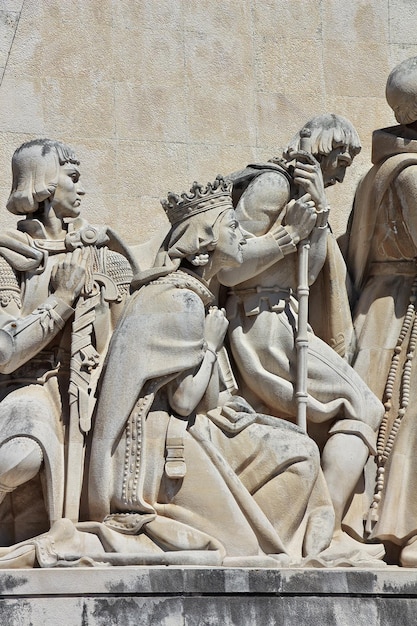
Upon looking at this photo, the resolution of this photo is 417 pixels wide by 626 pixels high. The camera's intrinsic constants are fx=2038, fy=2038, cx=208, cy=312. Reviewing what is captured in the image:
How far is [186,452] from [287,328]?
2.99ft

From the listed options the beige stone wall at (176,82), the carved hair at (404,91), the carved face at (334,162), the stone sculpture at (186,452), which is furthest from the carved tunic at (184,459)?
the carved hair at (404,91)

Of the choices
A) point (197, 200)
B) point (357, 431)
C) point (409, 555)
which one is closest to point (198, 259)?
point (197, 200)

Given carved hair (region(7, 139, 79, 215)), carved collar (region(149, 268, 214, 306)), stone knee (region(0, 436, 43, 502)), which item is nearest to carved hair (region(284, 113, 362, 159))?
carved collar (region(149, 268, 214, 306))

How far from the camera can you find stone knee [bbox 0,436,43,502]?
8.66 meters

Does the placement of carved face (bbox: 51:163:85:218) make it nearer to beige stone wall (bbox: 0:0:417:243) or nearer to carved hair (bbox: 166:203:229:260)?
carved hair (bbox: 166:203:229:260)

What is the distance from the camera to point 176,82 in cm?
1030

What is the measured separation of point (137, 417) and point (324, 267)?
1436 millimetres

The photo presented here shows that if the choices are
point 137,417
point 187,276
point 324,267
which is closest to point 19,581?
point 137,417

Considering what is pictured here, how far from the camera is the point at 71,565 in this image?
852 cm

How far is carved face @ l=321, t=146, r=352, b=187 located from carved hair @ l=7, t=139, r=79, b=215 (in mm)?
1311

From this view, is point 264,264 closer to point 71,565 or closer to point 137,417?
point 137,417

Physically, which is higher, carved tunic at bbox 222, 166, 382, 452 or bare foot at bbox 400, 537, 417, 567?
carved tunic at bbox 222, 166, 382, 452

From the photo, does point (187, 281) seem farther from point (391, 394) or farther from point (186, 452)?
point (391, 394)

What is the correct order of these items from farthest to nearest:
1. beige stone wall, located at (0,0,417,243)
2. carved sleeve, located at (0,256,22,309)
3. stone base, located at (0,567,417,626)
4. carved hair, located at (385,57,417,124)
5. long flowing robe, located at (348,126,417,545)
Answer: beige stone wall, located at (0,0,417,243) → carved hair, located at (385,57,417,124) → long flowing robe, located at (348,126,417,545) → carved sleeve, located at (0,256,22,309) → stone base, located at (0,567,417,626)
